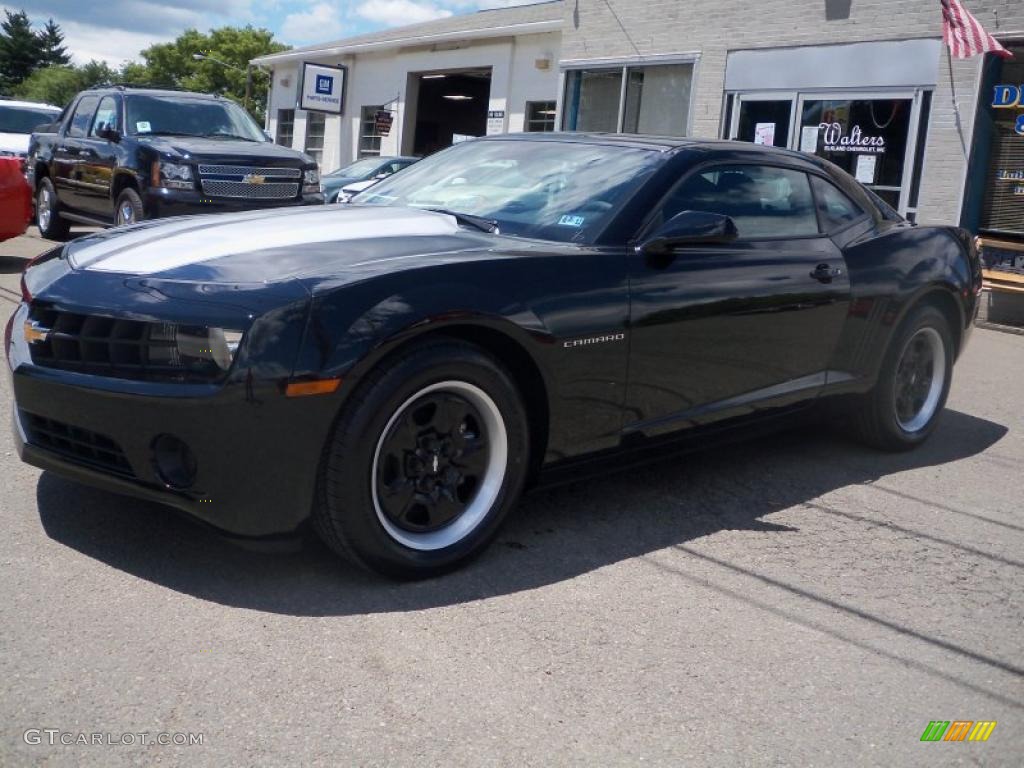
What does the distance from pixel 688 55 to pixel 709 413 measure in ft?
41.8

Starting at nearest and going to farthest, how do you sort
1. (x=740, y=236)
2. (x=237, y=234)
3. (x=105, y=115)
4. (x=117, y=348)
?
(x=117, y=348) → (x=237, y=234) → (x=740, y=236) → (x=105, y=115)

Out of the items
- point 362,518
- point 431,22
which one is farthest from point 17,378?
point 431,22

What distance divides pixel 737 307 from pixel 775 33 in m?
11.5

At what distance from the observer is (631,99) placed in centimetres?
1762

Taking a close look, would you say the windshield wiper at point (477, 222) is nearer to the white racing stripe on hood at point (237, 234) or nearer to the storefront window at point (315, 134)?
the white racing stripe on hood at point (237, 234)

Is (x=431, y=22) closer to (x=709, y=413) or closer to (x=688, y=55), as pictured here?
(x=688, y=55)

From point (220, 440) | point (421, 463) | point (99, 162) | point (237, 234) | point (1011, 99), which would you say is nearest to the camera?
point (220, 440)

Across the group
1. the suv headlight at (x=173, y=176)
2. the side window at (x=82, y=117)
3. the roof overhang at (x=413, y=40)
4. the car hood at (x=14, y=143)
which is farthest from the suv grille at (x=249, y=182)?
the roof overhang at (x=413, y=40)

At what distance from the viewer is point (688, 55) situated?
1628 cm

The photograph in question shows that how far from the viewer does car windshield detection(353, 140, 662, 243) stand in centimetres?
439

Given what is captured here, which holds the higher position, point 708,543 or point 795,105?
point 795,105

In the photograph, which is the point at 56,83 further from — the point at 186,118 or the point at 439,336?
the point at 439,336

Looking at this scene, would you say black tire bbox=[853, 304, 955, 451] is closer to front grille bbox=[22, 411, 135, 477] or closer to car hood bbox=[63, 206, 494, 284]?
car hood bbox=[63, 206, 494, 284]
